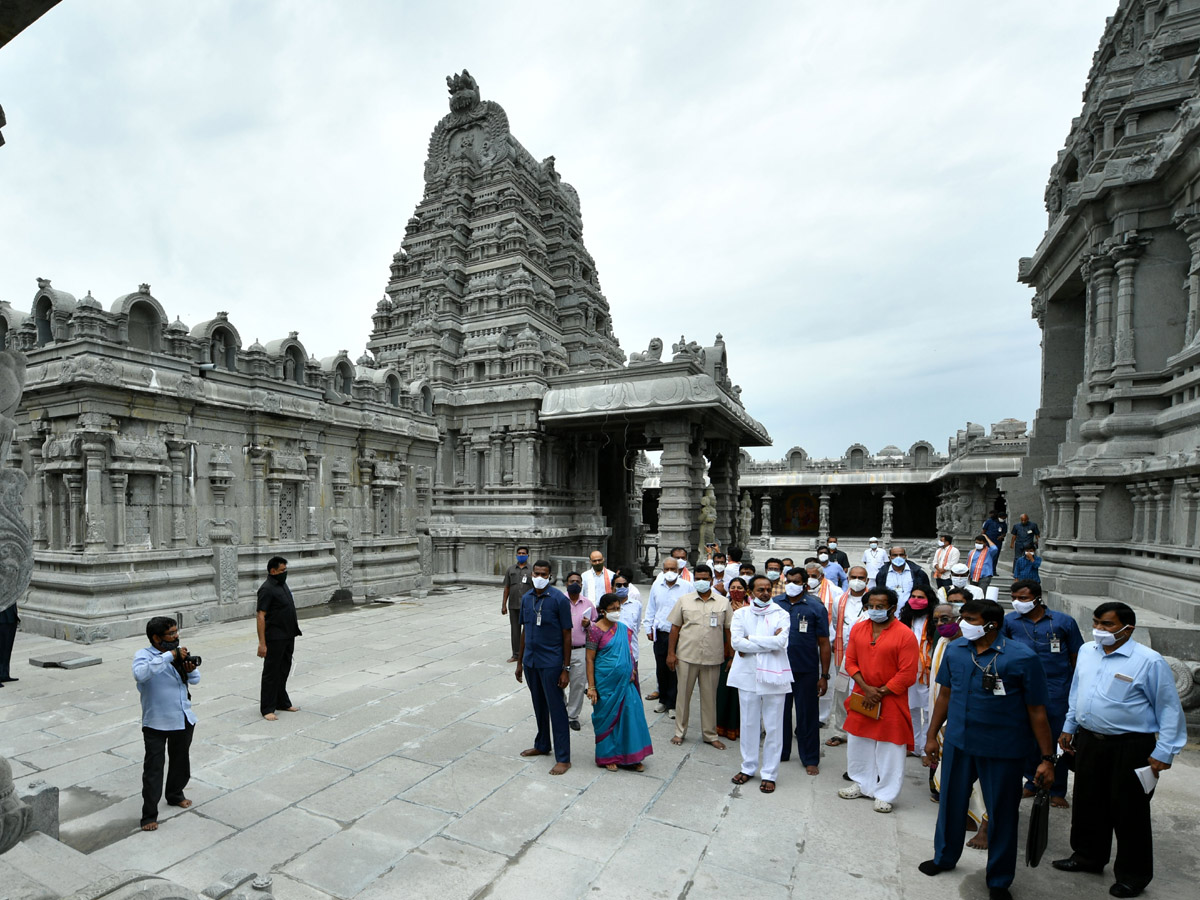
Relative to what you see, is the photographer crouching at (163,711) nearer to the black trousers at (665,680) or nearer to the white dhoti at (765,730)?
the white dhoti at (765,730)

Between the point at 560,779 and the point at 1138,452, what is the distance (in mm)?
8968

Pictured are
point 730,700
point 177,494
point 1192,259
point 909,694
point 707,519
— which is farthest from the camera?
point 707,519

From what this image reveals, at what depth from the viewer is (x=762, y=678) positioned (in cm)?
476

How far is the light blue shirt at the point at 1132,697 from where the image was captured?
3.38m

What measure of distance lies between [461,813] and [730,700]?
278 centimetres

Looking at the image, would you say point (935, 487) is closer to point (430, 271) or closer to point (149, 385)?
point (430, 271)

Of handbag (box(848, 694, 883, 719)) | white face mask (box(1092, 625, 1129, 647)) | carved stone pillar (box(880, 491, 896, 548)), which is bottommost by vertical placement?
carved stone pillar (box(880, 491, 896, 548))

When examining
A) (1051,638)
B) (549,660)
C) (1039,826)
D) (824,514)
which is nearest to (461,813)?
(549,660)

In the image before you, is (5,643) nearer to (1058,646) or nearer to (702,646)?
(702,646)

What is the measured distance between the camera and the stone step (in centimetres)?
239

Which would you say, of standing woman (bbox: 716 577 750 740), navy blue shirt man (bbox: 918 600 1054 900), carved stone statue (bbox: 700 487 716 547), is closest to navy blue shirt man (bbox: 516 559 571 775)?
standing woman (bbox: 716 577 750 740)

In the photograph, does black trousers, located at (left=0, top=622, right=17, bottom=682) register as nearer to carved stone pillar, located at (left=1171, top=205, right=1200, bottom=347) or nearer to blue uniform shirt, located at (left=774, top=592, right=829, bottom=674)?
blue uniform shirt, located at (left=774, top=592, right=829, bottom=674)

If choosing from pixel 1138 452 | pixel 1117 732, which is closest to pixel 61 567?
pixel 1117 732

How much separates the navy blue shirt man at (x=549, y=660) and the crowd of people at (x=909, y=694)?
13 mm
